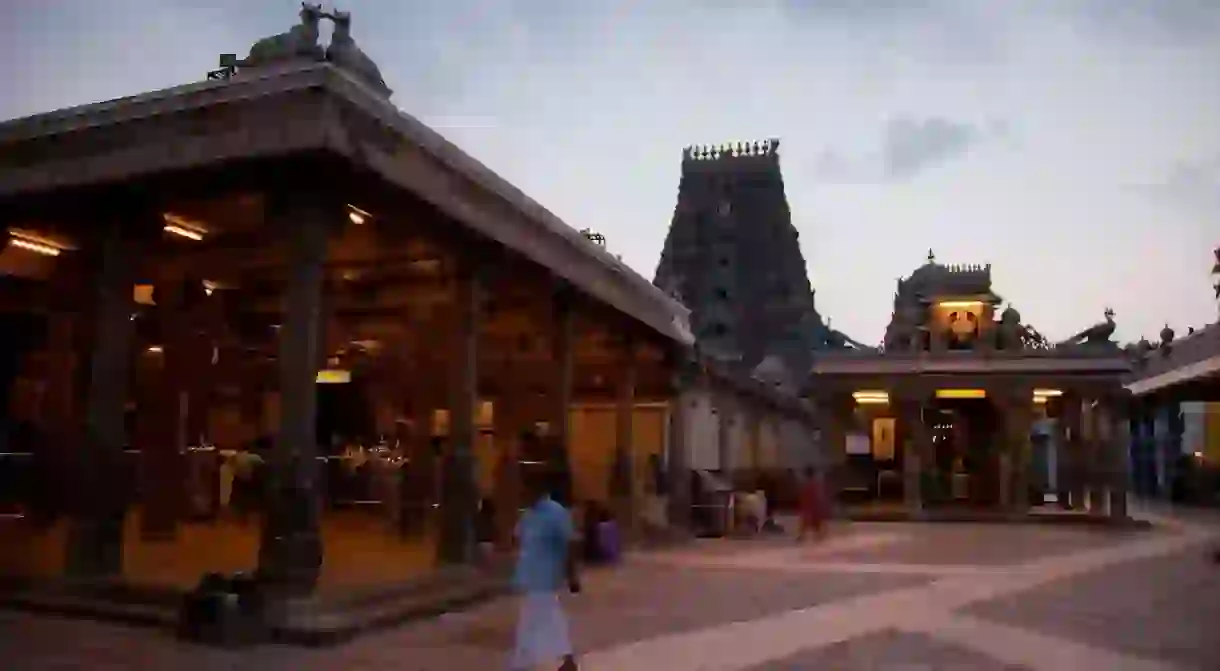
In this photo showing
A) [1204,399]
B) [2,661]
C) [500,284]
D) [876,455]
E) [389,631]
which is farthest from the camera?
[1204,399]

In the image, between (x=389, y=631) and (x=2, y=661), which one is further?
(x=389, y=631)

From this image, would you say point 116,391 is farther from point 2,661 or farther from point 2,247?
point 2,661

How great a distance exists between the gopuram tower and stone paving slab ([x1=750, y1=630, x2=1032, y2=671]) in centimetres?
4441

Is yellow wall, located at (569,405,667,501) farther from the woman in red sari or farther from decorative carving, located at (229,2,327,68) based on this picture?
decorative carving, located at (229,2,327,68)

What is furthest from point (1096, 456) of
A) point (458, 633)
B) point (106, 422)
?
point (106, 422)

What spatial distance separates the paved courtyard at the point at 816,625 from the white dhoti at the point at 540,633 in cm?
110

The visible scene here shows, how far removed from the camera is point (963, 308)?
36.9 m

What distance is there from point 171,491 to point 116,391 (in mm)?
4296

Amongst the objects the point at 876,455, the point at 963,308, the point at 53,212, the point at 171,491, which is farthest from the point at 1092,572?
the point at 963,308

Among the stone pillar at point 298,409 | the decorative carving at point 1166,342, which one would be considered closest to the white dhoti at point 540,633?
the stone pillar at point 298,409

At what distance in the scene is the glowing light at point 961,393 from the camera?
Answer: 28438 millimetres

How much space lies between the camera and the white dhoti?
282 inches

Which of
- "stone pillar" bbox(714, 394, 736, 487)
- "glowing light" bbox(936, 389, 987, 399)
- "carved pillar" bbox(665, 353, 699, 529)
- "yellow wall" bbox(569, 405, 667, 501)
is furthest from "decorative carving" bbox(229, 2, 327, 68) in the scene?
"glowing light" bbox(936, 389, 987, 399)

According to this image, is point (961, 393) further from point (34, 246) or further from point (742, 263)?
point (742, 263)
